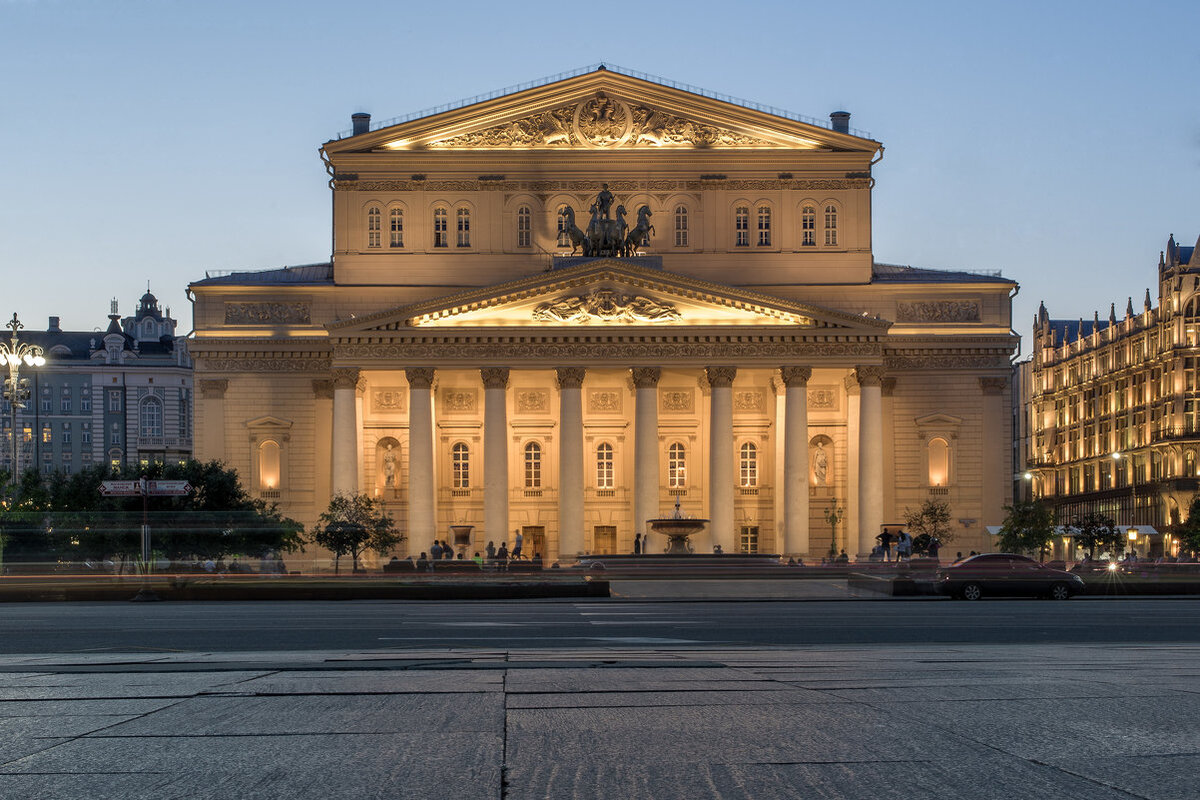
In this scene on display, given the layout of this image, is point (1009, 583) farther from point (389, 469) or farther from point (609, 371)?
point (389, 469)

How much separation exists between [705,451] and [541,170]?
17.6m

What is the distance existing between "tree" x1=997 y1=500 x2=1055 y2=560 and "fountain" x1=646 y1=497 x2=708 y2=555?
16.4 m

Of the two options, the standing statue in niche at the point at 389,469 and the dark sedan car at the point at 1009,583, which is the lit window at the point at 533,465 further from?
the dark sedan car at the point at 1009,583

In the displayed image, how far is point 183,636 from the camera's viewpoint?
76.7 feet

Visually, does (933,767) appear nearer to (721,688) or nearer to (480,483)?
(721,688)

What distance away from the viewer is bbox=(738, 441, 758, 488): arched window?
8162cm

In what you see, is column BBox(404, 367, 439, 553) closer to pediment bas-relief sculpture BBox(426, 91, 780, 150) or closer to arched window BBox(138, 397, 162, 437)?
pediment bas-relief sculpture BBox(426, 91, 780, 150)

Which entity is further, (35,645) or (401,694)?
(35,645)

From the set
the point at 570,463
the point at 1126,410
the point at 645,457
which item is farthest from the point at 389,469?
the point at 1126,410

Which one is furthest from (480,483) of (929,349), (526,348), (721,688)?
(721,688)

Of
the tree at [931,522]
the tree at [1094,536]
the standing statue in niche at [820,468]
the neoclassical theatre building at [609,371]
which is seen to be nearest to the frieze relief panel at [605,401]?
the neoclassical theatre building at [609,371]

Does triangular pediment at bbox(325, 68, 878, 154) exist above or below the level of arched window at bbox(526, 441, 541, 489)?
above

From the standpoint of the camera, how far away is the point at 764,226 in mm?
Answer: 83062

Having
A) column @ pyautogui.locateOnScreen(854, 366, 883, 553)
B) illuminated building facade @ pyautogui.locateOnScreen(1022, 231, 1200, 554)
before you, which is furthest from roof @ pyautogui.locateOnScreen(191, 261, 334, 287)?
illuminated building facade @ pyautogui.locateOnScreen(1022, 231, 1200, 554)
